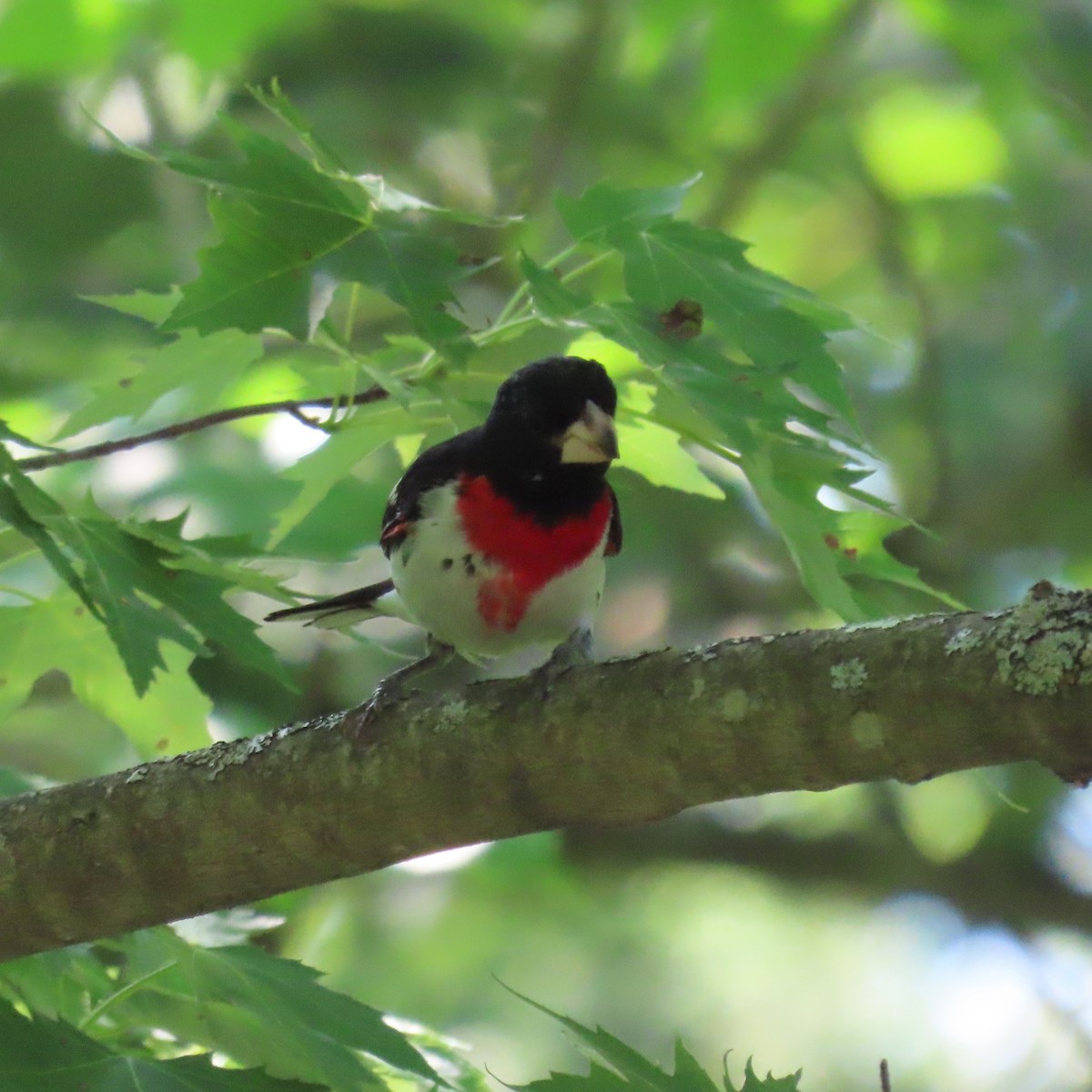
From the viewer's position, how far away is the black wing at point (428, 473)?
2.79m

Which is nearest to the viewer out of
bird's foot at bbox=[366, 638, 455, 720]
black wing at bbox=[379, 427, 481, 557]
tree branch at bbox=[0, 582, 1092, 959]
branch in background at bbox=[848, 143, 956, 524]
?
tree branch at bbox=[0, 582, 1092, 959]

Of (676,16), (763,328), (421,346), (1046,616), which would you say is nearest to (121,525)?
(421,346)

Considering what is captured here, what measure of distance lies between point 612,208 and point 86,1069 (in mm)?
1448

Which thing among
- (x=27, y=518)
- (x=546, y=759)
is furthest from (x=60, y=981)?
(x=546, y=759)

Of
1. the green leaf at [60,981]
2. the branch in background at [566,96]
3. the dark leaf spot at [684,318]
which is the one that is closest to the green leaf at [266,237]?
the dark leaf spot at [684,318]

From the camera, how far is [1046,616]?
5.04 ft

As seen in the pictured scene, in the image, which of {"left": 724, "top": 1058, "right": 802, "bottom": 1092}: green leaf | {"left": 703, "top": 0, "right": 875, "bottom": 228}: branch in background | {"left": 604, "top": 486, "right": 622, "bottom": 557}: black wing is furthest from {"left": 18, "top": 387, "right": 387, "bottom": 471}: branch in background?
{"left": 703, "top": 0, "right": 875, "bottom": 228}: branch in background

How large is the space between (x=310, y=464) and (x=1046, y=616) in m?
1.34

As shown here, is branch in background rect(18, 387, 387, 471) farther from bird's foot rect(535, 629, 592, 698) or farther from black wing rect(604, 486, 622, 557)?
black wing rect(604, 486, 622, 557)

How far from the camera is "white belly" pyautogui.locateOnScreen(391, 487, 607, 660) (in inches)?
108

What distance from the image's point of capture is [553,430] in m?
2.59

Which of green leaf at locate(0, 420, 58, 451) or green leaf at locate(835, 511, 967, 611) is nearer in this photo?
green leaf at locate(0, 420, 58, 451)

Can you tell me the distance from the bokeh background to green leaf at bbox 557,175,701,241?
2.15 meters

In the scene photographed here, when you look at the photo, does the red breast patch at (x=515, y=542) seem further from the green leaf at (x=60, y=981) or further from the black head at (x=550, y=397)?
the green leaf at (x=60, y=981)
